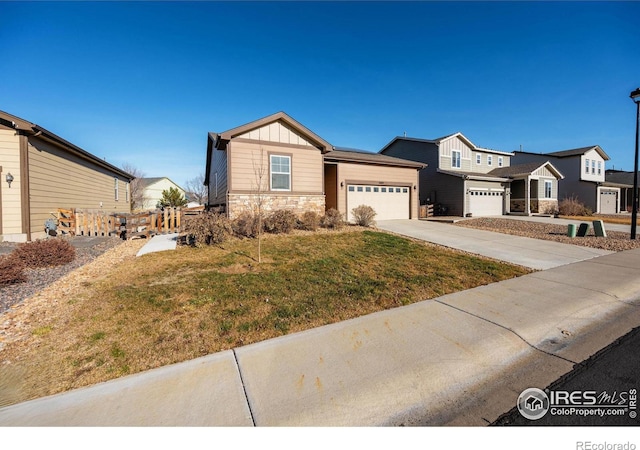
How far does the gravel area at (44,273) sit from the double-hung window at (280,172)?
6630mm

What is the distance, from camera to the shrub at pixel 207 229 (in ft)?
29.2

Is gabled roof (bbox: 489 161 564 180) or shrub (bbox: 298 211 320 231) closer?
shrub (bbox: 298 211 320 231)

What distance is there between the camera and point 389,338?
351 centimetres

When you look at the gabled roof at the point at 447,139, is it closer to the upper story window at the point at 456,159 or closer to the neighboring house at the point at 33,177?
the upper story window at the point at 456,159

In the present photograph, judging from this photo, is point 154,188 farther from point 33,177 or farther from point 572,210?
point 572,210

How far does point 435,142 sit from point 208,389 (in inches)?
969

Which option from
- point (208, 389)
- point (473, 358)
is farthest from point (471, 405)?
point (208, 389)

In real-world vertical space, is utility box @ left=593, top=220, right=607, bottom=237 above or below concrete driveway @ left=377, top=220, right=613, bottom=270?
above

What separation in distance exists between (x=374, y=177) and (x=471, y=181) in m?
9.99

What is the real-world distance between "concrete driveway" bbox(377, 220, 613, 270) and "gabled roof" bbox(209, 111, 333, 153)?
5.65 metres

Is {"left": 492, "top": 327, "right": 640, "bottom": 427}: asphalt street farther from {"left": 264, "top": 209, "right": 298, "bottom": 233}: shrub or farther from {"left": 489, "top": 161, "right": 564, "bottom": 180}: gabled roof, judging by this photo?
{"left": 489, "top": 161, "right": 564, "bottom": 180}: gabled roof

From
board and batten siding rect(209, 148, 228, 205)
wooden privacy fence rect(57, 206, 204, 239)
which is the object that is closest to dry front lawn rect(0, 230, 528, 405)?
wooden privacy fence rect(57, 206, 204, 239)

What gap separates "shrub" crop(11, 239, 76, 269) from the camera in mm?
6621

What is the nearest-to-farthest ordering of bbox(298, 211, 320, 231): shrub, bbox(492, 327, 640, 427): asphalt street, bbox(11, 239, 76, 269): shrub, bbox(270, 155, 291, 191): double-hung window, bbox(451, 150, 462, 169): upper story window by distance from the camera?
bbox(492, 327, 640, 427): asphalt street
bbox(11, 239, 76, 269): shrub
bbox(298, 211, 320, 231): shrub
bbox(270, 155, 291, 191): double-hung window
bbox(451, 150, 462, 169): upper story window
